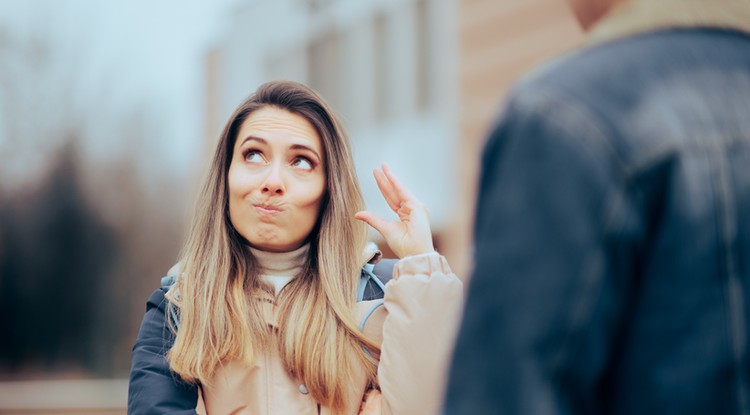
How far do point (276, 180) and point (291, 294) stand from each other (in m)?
0.29

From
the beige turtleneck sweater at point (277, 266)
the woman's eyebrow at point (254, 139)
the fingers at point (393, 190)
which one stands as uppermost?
the woman's eyebrow at point (254, 139)

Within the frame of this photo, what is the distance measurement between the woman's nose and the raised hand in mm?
202

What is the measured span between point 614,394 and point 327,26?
17031 mm

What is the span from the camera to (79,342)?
1741 centimetres

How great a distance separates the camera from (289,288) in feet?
7.93

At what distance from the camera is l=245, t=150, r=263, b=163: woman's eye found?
2.45m

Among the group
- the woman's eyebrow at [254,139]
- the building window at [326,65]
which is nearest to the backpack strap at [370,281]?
the woman's eyebrow at [254,139]

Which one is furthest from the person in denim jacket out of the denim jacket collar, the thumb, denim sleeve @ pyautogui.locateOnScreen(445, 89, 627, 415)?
the thumb

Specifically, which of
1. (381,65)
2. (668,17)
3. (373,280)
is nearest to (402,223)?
(373,280)

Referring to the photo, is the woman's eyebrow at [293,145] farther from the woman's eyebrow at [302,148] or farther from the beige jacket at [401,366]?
the beige jacket at [401,366]

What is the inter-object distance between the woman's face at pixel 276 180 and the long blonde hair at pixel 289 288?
0.04 meters

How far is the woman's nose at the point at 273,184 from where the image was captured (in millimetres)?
2354

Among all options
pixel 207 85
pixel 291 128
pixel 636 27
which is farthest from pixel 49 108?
pixel 636 27

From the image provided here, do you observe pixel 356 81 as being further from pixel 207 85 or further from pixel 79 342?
pixel 207 85
